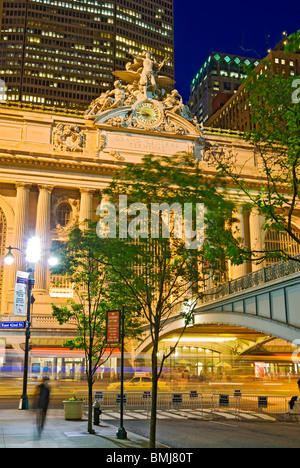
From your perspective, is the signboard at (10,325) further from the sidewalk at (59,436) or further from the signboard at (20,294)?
the sidewalk at (59,436)

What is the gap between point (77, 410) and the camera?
24.7 m

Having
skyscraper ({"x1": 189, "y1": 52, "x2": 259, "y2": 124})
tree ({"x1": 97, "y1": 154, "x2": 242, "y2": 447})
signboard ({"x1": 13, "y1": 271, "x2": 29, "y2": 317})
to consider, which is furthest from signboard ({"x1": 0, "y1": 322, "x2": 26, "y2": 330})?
skyscraper ({"x1": 189, "y1": 52, "x2": 259, "y2": 124})

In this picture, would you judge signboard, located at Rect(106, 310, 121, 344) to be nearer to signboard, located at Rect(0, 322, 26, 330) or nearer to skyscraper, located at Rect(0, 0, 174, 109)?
signboard, located at Rect(0, 322, 26, 330)

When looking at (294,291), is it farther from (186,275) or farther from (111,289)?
(111,289)

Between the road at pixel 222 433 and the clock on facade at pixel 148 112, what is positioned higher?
the clock on facade at pixel 148 112

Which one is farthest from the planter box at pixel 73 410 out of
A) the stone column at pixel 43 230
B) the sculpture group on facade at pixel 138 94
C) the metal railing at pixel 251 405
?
the sculpture group on facade at pixel 138 94

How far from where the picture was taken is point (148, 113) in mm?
62812

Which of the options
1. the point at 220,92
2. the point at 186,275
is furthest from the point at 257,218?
the point at 220,92

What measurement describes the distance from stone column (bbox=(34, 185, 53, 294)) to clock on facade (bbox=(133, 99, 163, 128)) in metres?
13.7

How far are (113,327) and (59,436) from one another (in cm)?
436

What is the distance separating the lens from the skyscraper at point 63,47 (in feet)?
471

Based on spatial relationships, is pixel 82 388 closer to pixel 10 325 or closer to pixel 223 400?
pixel 223 400

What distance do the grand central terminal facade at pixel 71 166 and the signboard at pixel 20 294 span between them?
72.2ft
